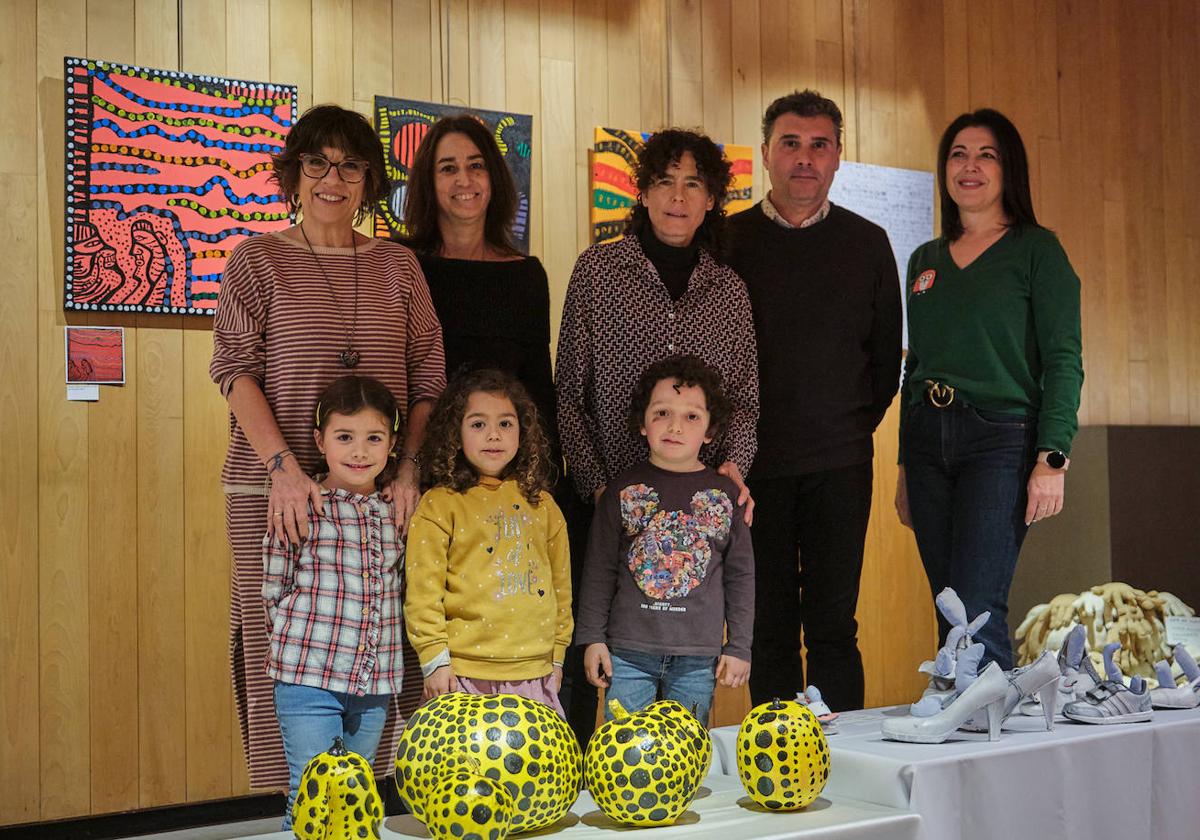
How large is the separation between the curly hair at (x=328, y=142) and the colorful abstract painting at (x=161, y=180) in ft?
3.94

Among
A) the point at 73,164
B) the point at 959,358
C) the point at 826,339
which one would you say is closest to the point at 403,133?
the point at 73,164

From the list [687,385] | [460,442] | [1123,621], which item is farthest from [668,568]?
[1123,621]

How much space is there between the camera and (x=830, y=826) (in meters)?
1.45

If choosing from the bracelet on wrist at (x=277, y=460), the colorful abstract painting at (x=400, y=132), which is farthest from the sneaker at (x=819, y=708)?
the colorful abstract painting at (x=400, y=132)

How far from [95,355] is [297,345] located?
136 cm

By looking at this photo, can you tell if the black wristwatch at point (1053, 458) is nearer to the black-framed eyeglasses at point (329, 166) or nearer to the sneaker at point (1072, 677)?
the sneaker at point (1072, 677)

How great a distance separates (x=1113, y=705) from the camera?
1.90 meters

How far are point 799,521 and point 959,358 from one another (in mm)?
514

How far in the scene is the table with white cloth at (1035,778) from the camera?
1.61 meters

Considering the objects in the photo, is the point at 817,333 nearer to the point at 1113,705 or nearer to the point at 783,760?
the point at 1113,705

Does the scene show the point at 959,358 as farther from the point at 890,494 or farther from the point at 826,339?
the point at 890,494

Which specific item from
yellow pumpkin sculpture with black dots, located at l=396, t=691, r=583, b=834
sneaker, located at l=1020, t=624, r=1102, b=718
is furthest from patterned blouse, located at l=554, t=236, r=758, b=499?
yellow pumpkin sculpture with black dots, located at l=396, t=691, r=583, b=834

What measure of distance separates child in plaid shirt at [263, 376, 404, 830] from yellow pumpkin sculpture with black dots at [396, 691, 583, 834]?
77 centimetres

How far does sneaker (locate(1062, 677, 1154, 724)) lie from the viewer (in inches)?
74.4
